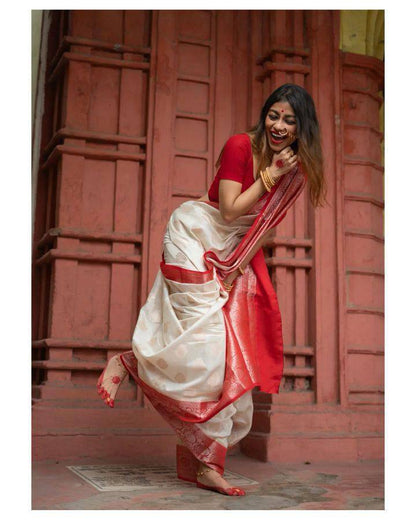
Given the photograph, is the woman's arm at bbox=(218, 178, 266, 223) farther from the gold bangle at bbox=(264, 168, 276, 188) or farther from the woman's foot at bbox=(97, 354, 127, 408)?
the woman's foot at bbox=(97, 354, 127, 408)

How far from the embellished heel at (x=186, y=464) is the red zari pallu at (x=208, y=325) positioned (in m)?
0.19

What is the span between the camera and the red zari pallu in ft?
9.13

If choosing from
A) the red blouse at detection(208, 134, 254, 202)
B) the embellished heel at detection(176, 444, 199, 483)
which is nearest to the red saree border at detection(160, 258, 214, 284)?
the red blouse at detection(208, 134, 254, 202)

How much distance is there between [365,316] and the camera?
14.5 ft

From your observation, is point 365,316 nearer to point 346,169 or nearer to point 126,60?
point 346,169

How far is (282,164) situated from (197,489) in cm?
153

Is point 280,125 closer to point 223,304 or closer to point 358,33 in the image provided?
point 223,304

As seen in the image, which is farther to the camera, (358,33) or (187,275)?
(358,33)

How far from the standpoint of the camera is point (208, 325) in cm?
285

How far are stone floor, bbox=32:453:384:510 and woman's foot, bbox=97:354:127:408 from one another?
16.0 inches

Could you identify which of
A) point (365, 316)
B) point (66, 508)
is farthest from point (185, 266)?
point (365, 316)

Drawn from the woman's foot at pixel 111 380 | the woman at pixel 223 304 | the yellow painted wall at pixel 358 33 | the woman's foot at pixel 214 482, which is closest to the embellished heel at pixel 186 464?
the woman at pixel 223 304

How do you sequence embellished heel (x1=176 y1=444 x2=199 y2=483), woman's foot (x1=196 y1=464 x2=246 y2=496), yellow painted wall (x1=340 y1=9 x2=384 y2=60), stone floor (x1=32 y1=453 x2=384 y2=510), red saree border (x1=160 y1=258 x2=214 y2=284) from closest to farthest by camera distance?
1. stone floor (x1=32 y1=453 x2=384 y2=510)
2. woman's foot (x1=196 y1=464 x2=246 y2=496)
3. red saree border (x1=160 y1=258 x2=214 y2=284)
4. embellished heel (x1=176 y1=444 x2=199 y2=483)
5. yellow painted wall (x1=340 y1=9 x2=384 y2=60)

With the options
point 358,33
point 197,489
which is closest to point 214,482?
point 197,489
